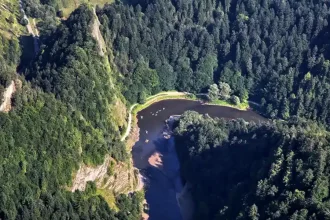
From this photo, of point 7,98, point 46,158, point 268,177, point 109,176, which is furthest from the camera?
point 109,176

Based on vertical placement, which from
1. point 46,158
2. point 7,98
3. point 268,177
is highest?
point 7,98

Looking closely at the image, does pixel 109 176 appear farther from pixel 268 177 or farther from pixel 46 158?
pixel 268 177

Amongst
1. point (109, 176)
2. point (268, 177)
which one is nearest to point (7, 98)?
point (109, 176)

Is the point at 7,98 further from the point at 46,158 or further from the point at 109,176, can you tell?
the point at 109,176

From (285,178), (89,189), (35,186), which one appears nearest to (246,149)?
(285,178)

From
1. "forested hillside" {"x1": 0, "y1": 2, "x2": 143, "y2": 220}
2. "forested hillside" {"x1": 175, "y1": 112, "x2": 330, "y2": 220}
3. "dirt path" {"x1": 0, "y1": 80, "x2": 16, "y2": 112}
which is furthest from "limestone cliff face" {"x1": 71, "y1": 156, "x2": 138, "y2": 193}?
"dirt path" {"x1": 0, "y1": 80, "x2": 16, "y2": 112}

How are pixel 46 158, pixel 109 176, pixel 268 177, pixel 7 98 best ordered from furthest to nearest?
pixel 109 176 → pixel 7 98 → pixel 268 177 → pixel 46 158

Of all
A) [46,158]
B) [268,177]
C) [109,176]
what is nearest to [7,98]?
[46,158]

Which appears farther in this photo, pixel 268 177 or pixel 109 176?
pixel 109 176

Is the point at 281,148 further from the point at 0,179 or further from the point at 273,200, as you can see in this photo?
the point at 0,179

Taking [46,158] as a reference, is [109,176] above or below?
below

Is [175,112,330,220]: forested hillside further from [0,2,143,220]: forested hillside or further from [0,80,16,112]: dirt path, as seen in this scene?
[0,80,16,112]: dirt path

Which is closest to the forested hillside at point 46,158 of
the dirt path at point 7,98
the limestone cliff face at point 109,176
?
the dirt path at point 7,98
